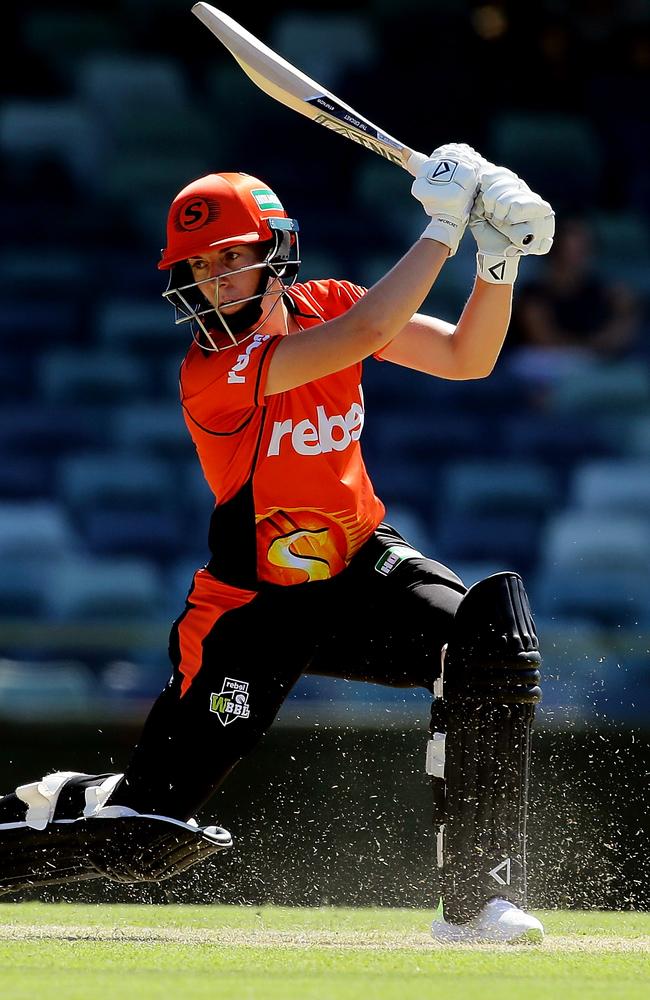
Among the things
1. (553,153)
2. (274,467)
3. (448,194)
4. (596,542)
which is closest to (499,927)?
(274,467)

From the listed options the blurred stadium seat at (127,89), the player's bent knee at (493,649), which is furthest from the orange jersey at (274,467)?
the blurred stadium seat at (127,89)

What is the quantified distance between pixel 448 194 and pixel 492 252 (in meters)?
0.18

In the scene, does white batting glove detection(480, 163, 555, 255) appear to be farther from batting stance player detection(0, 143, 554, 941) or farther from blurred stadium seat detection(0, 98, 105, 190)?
blurred stadium seat detection(0, 98, 105, 190)

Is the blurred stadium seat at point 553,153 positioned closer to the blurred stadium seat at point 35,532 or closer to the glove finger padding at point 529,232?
the blurred stadium seat at point 35,532

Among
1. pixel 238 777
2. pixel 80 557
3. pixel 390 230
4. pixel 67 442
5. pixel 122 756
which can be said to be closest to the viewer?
pixel 238 777

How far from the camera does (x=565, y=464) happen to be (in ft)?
24.2

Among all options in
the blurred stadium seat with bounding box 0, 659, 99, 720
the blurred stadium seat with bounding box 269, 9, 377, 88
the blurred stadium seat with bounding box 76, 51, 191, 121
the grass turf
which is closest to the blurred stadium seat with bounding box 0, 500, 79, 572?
the blurred stadium seat with bounding box 0, 659, 99, 720

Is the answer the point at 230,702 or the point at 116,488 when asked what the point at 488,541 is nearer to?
the point at 116,488

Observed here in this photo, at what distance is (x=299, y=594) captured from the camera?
3221 mm

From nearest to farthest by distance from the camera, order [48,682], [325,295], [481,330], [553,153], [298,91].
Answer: [481,330]
[325,295]
[298,91]
[48,682]
[553,153]

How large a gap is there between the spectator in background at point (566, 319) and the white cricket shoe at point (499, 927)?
479 centimetres

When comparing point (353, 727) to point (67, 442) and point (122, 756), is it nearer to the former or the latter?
point (122, 756)

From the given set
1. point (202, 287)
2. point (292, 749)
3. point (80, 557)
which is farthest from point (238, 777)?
point (80, 557)

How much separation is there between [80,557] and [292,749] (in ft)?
9.06
